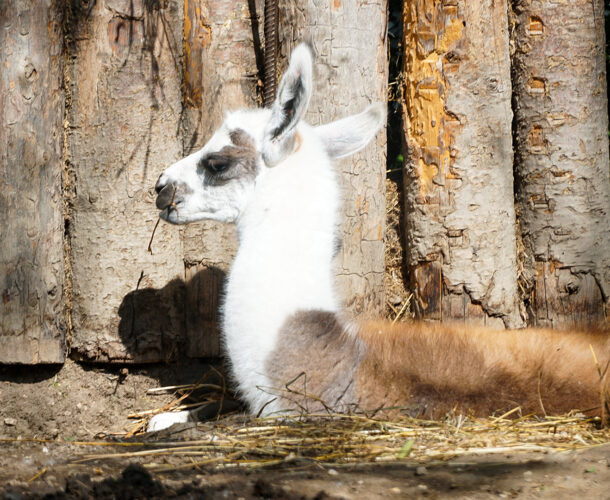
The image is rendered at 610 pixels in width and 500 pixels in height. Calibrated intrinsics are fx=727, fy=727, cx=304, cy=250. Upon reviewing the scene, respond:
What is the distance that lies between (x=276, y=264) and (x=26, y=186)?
168 centimetres

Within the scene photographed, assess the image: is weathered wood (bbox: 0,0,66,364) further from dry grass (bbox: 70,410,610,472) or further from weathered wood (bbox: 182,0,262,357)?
dry grass (bbox: 70,410,610,472)

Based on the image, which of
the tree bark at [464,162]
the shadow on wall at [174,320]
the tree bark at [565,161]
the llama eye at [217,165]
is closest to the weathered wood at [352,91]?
the tree bark at [464,162]

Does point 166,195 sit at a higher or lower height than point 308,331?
higher

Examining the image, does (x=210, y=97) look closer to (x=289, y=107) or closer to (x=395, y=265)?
(x=289, y=107)

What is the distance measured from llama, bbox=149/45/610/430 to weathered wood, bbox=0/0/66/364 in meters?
0.88

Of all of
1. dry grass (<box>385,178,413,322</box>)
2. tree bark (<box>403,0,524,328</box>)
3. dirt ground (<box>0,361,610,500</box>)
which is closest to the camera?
dirt ground (<box>0,361,610,500</box>)

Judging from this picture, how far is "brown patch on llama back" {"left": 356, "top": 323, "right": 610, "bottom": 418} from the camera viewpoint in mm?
3367

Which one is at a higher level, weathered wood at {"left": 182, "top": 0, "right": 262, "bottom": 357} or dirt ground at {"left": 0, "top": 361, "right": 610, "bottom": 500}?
weathered wood at {"left": 182, "top": 0, "right": 262, "bottom": 357}

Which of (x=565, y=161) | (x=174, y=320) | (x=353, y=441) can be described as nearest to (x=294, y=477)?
(x=353, y=441)

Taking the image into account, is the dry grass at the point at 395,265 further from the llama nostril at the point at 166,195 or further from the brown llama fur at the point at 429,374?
the llama nostril at the point at 166,195

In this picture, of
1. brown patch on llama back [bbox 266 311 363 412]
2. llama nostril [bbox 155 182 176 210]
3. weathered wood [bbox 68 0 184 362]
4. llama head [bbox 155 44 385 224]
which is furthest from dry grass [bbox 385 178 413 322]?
llama nostril [bbox 155 182 176 210]

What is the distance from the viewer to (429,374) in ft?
11.1

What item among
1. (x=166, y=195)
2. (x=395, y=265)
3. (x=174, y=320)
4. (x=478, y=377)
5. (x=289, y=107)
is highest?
(x=289, y=107)

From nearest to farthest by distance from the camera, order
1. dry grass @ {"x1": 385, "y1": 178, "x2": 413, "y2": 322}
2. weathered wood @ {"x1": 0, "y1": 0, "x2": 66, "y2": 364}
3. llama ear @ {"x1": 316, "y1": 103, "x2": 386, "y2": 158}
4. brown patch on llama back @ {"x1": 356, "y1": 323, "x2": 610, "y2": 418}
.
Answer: brown patch on llama back @ {"x1": 356, "y1": 323, "x2": 610, "y2": 418} < llama ear @ {"x1": 316, "y1": 103, "x2": 386, "y2": 158} < weathered wood @ {"x1": 0, "y1": 0, "x2": 66, "y2": 364} < dry grass @ {"x1": 385, "y1": 178, "x2": 413, "y2": 322}
